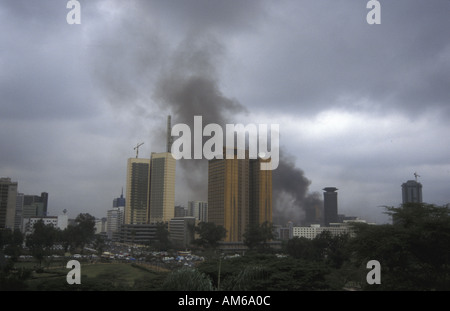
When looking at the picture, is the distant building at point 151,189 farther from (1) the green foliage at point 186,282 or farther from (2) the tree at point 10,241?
(1) the green foliage at point 186,282

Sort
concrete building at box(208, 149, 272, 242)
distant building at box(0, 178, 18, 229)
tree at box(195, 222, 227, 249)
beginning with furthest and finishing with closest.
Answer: distant building at box(0, 178, 18, 229), concrete building at box(208, 149, 272, 242), tree at box(195, 222, 227, 249)

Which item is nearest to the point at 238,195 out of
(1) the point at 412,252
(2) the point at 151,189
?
(1) the point at 412,252

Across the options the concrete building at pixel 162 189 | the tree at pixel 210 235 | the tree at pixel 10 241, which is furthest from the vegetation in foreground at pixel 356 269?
the concrete building at pixel 162 189

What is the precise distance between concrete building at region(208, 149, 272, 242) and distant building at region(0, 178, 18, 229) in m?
79.5

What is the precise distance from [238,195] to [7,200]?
89548 millimetres

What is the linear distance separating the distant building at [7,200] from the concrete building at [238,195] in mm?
79479

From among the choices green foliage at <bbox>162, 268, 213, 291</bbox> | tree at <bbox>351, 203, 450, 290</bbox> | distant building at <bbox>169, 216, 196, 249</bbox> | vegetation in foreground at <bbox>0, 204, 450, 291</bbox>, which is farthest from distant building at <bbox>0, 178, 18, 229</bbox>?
tree at <bbox>351, 203, 450, 290</bbox>

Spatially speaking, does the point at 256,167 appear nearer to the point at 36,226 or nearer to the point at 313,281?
the point at 36,226

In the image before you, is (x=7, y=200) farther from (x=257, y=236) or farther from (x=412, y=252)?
(x=412, y=252)

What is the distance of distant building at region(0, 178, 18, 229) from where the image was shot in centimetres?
13500

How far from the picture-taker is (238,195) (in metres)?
101

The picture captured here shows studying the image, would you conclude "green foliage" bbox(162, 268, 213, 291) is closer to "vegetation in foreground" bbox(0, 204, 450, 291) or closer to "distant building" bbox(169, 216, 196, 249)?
"vegetation in foreground" bbox(0, 204, 450, 291)

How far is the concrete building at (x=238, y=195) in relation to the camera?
3907 inches

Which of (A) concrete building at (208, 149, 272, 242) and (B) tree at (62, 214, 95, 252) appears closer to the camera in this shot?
(B) tree at (62, 214, 95, 252)
